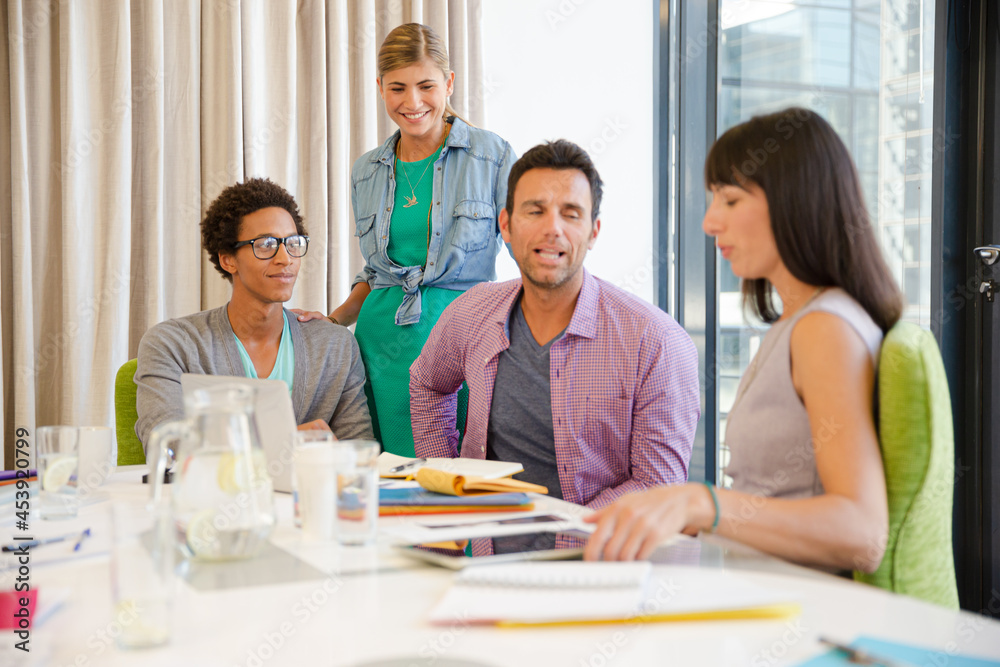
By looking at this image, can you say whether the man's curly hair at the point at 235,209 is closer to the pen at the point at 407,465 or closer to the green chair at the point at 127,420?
the green chair at the point at 127,420

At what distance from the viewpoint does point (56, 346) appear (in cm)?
276

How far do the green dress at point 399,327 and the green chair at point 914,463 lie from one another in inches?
56.2

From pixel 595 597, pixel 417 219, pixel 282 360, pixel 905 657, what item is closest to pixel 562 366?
pixel 282 360

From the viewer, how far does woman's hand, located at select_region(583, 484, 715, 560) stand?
90 cm

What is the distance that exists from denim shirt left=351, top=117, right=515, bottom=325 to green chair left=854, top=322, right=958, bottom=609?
1517mm

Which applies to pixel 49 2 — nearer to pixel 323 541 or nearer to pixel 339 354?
pixel 339 354

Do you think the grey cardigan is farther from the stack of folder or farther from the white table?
the white table

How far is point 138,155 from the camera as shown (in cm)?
288

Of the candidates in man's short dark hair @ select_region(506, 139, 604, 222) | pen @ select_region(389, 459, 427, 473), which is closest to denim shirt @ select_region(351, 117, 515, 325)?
man's short dark hair @ select_region(506, 139, 604, 222)

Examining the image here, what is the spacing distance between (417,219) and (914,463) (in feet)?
5.59

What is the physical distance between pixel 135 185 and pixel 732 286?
2180mm

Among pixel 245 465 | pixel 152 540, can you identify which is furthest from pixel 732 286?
pixel 152 540

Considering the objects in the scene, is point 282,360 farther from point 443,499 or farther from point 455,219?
point 443,499

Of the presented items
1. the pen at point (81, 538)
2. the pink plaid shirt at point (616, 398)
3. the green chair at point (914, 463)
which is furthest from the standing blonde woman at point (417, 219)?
the green chair at point (914, 463)
